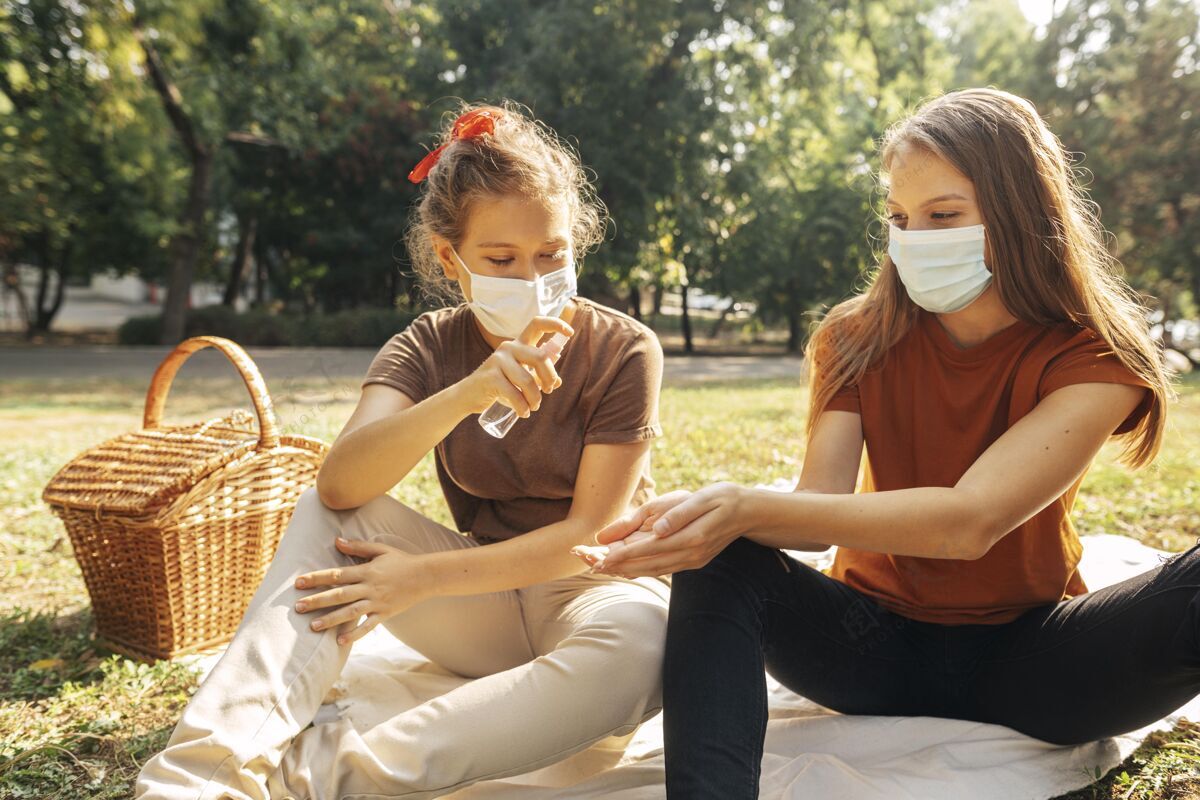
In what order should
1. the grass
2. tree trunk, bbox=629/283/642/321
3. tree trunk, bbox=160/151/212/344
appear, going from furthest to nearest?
tree trunk, bbox=629/283/642/321 → tree trunk, bbox=160/151/212/344 → the grass

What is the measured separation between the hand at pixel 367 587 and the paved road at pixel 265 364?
9.14m

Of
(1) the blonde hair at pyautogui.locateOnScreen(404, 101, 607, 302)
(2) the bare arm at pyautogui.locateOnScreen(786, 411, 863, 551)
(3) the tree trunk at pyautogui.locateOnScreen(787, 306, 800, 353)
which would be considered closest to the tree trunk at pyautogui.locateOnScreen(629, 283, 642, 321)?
(3) the tree trunk at pyautogui.locateOnScreen(787, 306, 800, 353)

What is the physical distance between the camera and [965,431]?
205 centimetres

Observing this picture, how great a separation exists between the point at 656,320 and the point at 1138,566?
18842 mm

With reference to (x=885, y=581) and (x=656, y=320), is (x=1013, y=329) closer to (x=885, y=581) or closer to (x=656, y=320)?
(x=885, y=581)

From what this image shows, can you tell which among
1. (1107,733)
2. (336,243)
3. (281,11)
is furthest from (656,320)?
(1107,733)

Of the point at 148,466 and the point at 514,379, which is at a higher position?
the point at 514,379

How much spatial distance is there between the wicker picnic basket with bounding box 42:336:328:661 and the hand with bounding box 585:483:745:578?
4.82 ft

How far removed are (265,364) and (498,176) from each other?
11.6 meters

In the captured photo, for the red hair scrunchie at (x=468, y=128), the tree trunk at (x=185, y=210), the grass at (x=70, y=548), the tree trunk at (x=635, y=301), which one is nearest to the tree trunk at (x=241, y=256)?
the tree trunk at (x=185, y=210)

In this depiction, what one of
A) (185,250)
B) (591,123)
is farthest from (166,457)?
(185,250)

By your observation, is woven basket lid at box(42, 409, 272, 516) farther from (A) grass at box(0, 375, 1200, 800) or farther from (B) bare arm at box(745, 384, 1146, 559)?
(B) bare arm at box(745, 384, 1146, 559)

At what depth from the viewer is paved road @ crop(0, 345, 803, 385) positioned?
1206 cm

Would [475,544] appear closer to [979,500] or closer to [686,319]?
[979,500]
